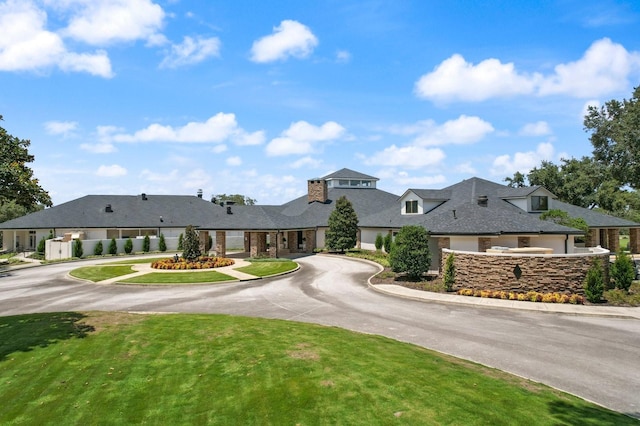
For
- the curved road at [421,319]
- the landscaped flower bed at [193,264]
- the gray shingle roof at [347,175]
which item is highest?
the gray shingle roof at [347,175]

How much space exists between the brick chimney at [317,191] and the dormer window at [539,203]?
24.7 m

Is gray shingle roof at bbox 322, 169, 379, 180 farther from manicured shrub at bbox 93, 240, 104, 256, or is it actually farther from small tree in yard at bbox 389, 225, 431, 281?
small tree in yard at bbox 389, 225, 431, 281

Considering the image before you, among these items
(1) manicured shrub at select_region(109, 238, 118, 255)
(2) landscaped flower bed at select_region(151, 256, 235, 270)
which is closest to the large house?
(1) manicured shrub at select_region(109, 238, 118, 255)

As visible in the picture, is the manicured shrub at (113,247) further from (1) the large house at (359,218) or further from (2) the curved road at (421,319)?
(2) the curved road at (421,319)

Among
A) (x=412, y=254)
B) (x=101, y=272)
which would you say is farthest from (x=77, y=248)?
(x=412, y=254)

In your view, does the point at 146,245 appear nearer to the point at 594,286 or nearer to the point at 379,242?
the point at 379,242

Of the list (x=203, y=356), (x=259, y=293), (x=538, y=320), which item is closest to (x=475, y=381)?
(x=203, y=356)

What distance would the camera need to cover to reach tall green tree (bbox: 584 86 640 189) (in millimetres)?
38031

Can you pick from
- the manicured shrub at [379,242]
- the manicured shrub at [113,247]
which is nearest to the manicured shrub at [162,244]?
the manicured shrub at [113,247]

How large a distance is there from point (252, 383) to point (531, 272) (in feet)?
59.6

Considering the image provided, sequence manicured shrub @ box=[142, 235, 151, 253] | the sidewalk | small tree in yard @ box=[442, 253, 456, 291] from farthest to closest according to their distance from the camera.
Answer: manicured shrub @ box=[142, 235, 151, 253], small tree in yard @ box=[442, 253, 456, 291], the sidewalk

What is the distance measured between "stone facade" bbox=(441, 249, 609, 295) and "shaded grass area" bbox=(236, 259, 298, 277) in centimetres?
1435

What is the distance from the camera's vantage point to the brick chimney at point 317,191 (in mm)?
55344

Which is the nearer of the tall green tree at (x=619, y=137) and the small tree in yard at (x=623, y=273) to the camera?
the small tree in yard at (x=623, y=273)
